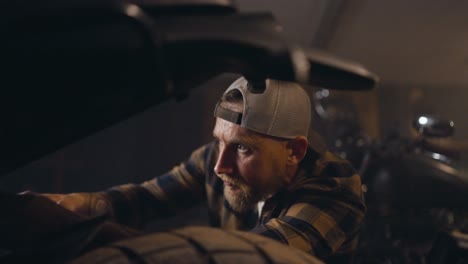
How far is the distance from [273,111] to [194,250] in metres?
0.66

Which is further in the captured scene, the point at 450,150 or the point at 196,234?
the point at 450,150

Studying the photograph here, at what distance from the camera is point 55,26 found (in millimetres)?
288

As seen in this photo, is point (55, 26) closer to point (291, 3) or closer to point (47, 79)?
point (47, 79)

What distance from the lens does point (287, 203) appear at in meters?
0.99

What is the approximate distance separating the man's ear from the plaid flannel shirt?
0.04 m

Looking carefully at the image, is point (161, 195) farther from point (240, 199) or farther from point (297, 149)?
point (297, 149)

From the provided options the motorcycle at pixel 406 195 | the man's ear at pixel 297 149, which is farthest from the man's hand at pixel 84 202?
the motorcycle at pixel 406 195

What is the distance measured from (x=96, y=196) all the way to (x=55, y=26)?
2.54 ft

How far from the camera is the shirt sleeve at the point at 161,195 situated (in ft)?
3.63

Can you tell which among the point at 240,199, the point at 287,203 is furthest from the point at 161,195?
the point at 287,203

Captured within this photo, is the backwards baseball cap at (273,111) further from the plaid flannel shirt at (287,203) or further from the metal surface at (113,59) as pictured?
the metal surface at (113,59)

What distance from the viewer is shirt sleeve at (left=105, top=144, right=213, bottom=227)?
1107 millimetres

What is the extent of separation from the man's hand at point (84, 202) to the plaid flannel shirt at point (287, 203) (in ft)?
0.15

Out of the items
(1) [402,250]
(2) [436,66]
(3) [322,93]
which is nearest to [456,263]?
(1) [402,250]
